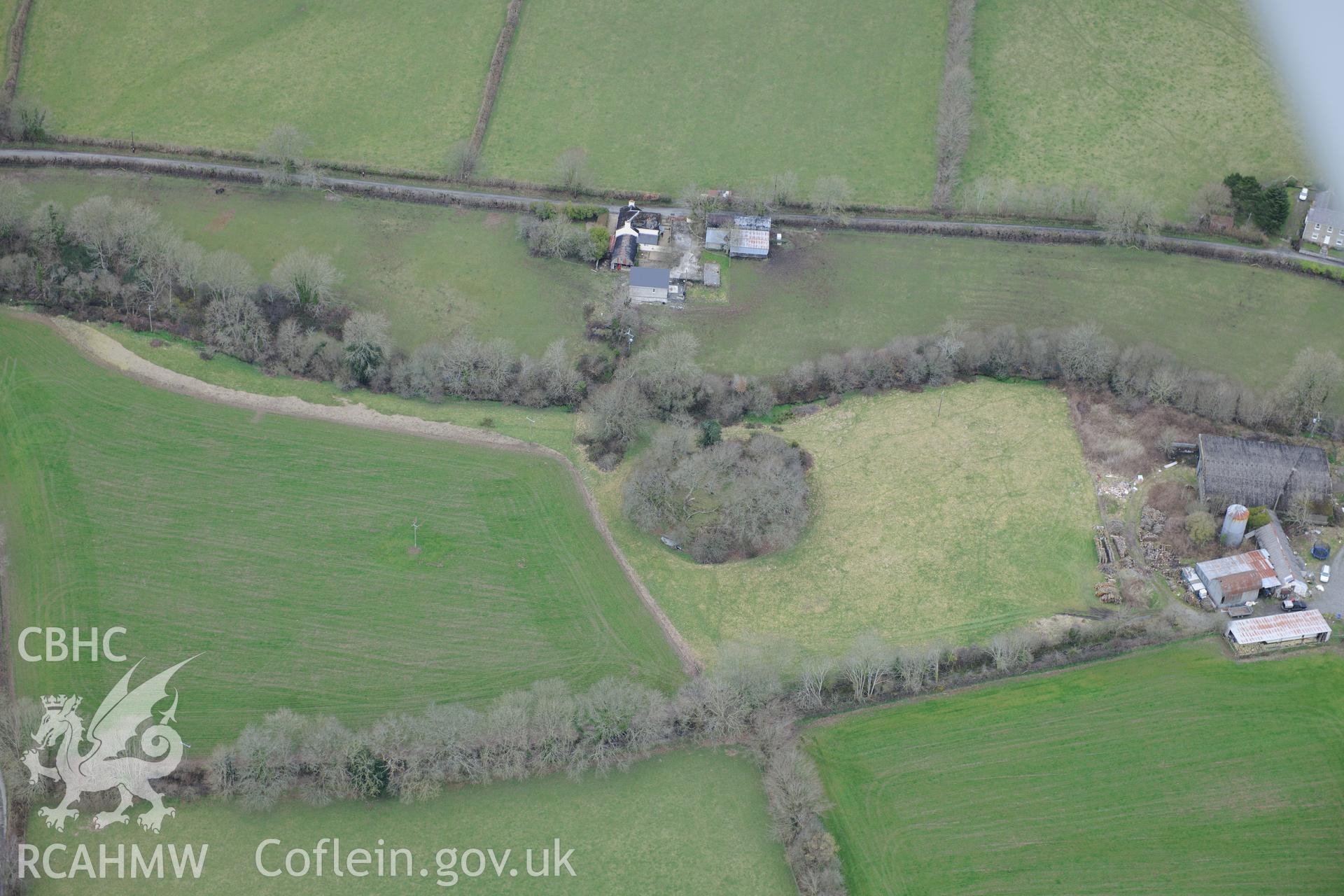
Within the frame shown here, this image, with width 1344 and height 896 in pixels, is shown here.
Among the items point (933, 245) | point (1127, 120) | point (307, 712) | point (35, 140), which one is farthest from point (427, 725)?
point (1127, 120)

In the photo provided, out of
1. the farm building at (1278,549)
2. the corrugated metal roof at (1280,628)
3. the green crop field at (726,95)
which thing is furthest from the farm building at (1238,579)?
the green crop field at (726,95)

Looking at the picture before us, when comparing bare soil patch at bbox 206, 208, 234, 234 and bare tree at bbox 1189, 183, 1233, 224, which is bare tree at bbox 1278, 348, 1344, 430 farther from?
bare soil patch at bbox 206, 208, 234, 234

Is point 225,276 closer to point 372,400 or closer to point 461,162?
point 372,400

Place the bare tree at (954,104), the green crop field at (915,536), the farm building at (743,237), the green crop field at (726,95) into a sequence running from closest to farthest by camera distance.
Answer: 1. the green crop field at (915,536)
2. the farm building at (743,237)
3. the bare tree at (954,104)
4. the green crop field at (726,95)

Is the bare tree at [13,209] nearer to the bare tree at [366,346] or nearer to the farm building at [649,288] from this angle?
the bare tree at [366,346]

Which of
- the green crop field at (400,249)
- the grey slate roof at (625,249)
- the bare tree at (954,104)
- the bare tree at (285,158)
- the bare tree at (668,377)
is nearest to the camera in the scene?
the bare tree at (668,377)

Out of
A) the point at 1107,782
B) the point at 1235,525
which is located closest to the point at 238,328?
the point at 1107,782
